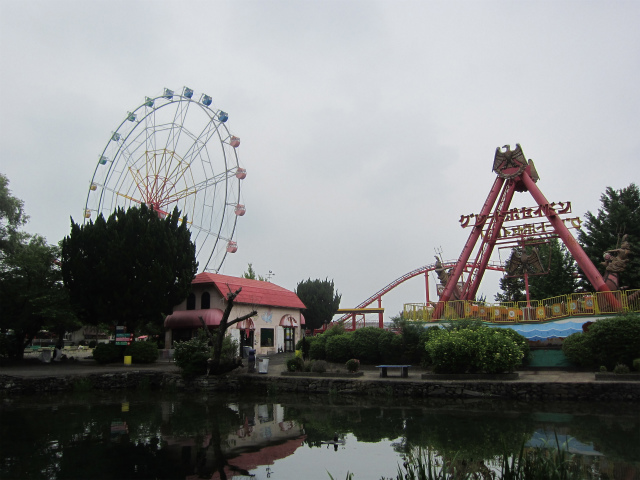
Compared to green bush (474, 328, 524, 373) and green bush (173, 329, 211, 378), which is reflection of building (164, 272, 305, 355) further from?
green bush (474, 328, 524, 373)

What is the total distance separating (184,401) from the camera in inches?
709

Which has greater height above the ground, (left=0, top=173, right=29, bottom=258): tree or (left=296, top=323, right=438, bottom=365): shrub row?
(left=0, top=173, right=29, bottom=258): tree

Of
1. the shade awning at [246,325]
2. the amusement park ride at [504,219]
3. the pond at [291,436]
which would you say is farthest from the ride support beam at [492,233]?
the shade awning at [246,325]

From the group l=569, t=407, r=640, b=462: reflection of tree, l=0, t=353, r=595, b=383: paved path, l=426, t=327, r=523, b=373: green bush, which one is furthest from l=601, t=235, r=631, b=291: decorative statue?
l=569, t=407, r=640, b=462: reflection of tree

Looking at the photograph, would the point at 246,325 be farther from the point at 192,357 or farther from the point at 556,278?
the point at 556,278

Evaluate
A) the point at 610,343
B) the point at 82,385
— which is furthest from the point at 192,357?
the point at 610,343

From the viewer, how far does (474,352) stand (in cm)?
1812

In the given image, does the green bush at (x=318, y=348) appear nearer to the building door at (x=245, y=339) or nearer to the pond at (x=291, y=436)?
the building door at (x=245, y=339)

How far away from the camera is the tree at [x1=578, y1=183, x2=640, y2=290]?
31.0 meters

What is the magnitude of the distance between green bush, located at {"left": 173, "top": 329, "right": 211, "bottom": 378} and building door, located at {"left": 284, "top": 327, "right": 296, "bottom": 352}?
15.6 m

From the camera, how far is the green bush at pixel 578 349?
60.9 feet

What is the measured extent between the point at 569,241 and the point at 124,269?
25.0 metres

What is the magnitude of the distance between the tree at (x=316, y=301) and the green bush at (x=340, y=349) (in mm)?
23446

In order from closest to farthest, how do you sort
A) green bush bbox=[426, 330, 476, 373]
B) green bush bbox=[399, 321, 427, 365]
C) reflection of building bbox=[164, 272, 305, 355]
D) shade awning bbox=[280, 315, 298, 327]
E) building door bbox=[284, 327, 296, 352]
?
green bush bbox=[426, 330, 476, 373] < green bush bbox=[399, 321, 427, 365] < reflection of building bbox=[164, 272, 305, 355] < shade awning bbox=[280, 315, 298, 327] < building door bbox=[284, 327, 296, 352]
